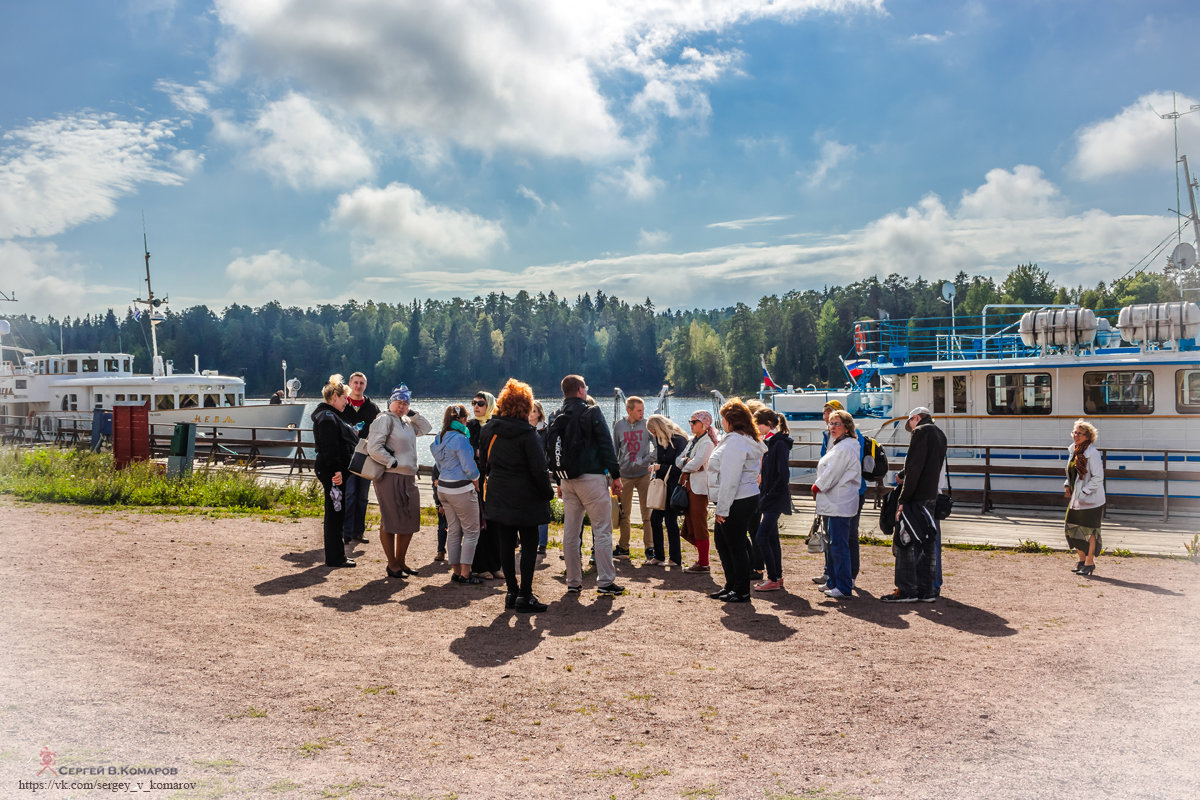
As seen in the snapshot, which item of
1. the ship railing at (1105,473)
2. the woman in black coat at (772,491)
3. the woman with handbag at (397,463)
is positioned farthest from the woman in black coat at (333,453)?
the ship railing at (1105,473)

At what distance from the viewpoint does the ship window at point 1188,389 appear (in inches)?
637

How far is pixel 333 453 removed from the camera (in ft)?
29.5

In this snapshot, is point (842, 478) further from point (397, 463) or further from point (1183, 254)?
point (1183, 254)

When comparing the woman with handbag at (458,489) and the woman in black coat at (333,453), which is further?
the woman in black coat at (333,453)

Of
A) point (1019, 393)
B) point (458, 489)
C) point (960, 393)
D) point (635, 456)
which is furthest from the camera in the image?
point (960, 393)

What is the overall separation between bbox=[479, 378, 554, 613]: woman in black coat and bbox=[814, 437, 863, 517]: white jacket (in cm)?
265

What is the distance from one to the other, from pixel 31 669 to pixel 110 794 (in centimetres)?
200

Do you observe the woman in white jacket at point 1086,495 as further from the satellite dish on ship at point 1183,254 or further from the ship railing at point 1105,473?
the satellite dish on ship at point 1183,254

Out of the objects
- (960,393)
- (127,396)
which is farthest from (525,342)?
(960,393)

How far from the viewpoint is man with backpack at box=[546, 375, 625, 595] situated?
771 cm

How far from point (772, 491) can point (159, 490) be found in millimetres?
10785

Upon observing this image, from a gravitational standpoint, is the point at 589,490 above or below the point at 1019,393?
below

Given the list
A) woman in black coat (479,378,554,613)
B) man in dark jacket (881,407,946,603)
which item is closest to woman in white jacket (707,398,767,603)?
man in dark jacket (881,407,946,603)

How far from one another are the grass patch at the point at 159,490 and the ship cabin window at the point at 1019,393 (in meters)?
13.7
